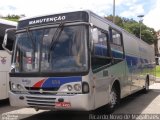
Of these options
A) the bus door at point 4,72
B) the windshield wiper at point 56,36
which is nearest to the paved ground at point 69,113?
the bus door at point 4,72

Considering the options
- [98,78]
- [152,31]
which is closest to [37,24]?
[98,78]

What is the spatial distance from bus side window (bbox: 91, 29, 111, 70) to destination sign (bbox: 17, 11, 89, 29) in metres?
0.84

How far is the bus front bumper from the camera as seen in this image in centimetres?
845

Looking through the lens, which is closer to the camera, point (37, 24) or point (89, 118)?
point (37, 24)

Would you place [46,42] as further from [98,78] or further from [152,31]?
[152,31]

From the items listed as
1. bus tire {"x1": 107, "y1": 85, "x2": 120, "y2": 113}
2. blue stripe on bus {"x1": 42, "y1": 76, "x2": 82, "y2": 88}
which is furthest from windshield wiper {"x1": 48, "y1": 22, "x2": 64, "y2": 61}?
bus tire {"x1": 107, "y1": 85, "x2": 120, "y2": 113}

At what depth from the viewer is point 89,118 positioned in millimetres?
10055

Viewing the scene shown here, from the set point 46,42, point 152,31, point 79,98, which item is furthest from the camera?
point 152,31

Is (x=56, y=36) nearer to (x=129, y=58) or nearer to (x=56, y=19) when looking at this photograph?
(x=56, y=19)

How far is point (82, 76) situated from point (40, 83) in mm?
1199

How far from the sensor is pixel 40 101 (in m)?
8.91

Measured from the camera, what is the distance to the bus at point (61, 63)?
859 centimetres

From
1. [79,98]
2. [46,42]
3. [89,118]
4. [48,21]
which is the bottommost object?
[89,118]

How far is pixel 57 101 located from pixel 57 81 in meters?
0.51
